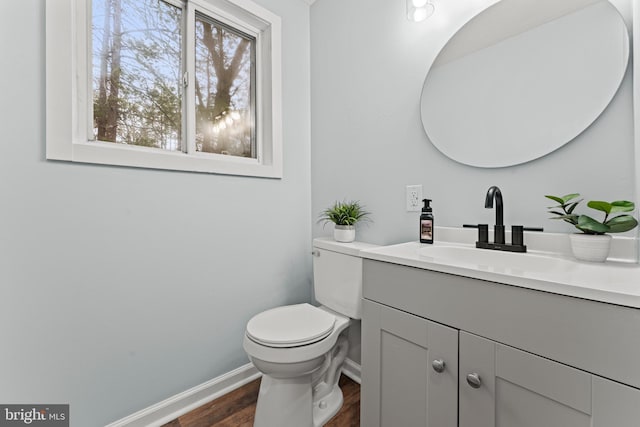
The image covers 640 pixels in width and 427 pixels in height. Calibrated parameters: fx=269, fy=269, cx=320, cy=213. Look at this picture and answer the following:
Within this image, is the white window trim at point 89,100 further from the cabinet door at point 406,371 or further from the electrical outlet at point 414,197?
the cabinet door at point 406,371

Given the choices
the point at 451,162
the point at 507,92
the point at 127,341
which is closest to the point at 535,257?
the point at 451,162

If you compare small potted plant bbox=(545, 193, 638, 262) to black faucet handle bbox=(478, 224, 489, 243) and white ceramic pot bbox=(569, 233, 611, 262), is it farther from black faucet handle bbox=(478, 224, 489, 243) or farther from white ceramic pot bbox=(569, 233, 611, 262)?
black faucet handle bbox=(478, 224, 489, 243)

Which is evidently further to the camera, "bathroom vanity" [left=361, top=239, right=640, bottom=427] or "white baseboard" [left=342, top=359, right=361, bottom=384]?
"white baseboard" [left=342, top=359, right=361, bottom=384]

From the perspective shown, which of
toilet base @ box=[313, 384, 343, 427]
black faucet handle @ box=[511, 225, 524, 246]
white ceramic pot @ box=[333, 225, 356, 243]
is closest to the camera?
black faucet handle @ box=[511, 225, 524, 246]

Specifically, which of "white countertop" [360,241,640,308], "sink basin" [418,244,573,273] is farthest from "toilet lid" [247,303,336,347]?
"sink basin" [418,244,573,273]

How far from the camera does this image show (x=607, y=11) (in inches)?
32.0

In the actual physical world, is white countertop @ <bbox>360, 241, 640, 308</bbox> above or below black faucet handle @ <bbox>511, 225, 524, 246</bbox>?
below

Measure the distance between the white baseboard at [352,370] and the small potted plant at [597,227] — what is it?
123cm

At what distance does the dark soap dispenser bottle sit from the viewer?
113 centimetres

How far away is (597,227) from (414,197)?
2.10ft

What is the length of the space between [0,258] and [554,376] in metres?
1.67

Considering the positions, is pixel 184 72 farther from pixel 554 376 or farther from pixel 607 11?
pixel 554 376

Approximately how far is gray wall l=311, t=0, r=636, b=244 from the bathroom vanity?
250mm

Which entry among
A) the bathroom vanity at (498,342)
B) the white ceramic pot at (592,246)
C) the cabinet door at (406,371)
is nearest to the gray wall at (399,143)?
the white ceramic pot at (592,246)
